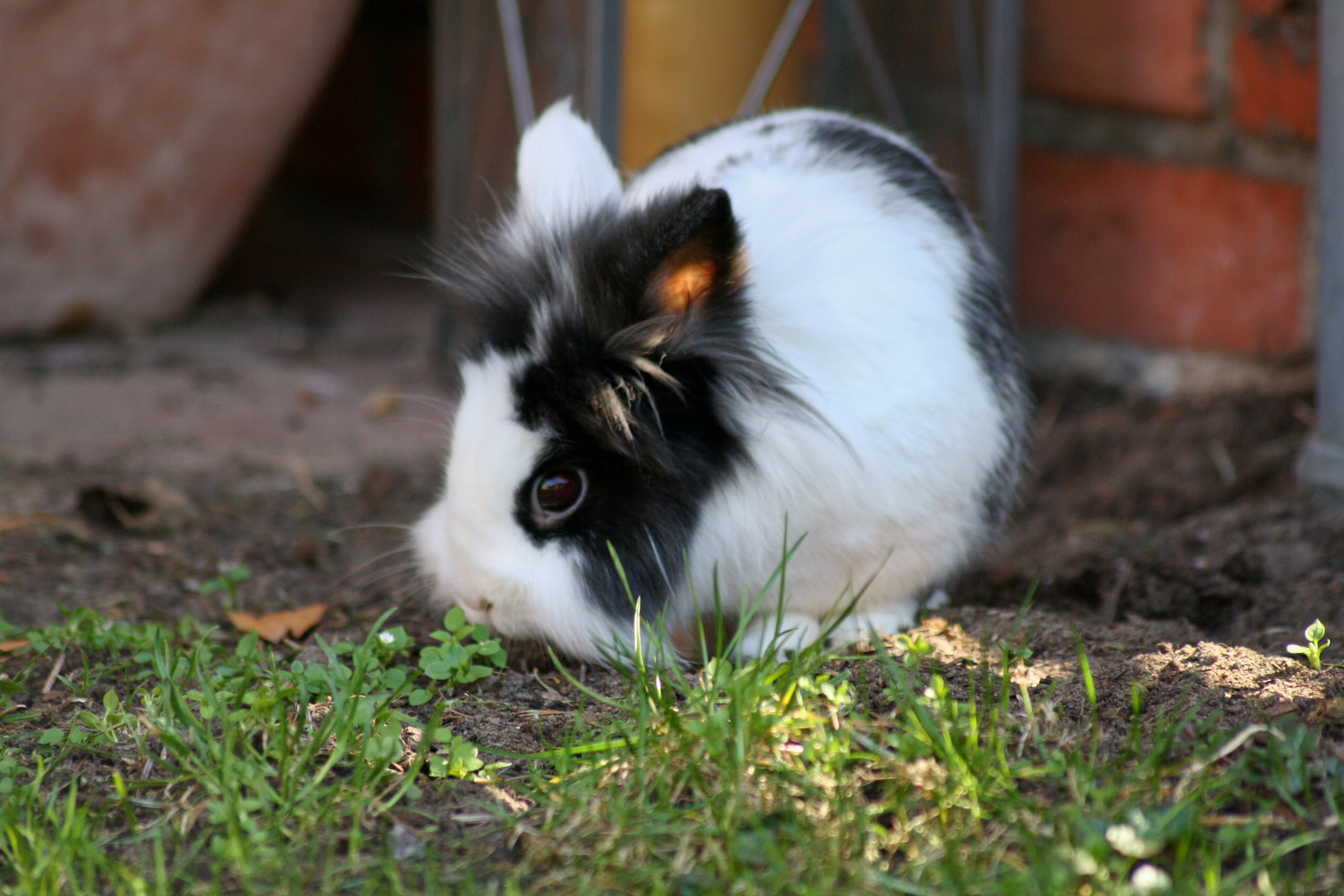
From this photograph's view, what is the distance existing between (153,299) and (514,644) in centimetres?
360

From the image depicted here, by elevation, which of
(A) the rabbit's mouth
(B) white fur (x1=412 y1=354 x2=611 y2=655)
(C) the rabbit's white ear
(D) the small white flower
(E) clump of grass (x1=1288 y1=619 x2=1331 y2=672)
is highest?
(C) the rabbit's white ear

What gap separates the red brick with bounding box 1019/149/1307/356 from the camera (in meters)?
3.92

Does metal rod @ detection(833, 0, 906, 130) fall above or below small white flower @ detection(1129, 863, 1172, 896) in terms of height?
above

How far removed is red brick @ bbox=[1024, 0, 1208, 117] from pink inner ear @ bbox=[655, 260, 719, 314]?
251cm

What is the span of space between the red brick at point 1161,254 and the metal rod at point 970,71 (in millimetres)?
257

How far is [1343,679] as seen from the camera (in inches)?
77.4

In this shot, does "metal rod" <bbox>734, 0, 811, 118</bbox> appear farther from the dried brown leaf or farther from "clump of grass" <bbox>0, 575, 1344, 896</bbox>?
"clump of grass" <bbox>0, 575, 1344, 896</bbox>

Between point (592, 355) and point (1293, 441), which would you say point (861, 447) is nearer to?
point (592, 355)

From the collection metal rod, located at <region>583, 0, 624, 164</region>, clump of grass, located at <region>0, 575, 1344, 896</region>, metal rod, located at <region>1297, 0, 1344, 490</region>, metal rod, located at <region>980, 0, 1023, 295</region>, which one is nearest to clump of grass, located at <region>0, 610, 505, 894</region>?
clump of grass, located at <region>0, 575, 1344, 896</region>

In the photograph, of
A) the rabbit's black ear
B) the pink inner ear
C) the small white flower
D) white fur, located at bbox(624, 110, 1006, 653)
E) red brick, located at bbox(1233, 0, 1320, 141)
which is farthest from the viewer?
red brick, located at bbox(1233, 0, 1320, 141)

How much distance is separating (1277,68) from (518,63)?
2.22 metres

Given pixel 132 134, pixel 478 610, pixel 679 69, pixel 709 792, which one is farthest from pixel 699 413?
pixel 132 134

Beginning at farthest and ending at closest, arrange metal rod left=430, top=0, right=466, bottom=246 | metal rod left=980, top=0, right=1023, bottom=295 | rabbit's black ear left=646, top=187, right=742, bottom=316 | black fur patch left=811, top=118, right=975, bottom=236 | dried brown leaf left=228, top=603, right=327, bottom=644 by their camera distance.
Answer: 1. metal rod left=430, top=0, right=466, bottom=246
2. metal rod left=980, top=0, right=1023, bottom=295
3. black fur patch left=811, top=118, right=975, bottom=236
4. dried brown leaf left=228, top=603, right=327, bottom=644
5. rabbit's black ear left=646, top=187, right=742, bottom=316

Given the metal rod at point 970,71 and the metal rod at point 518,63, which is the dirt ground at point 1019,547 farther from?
the metal rod at point 518,63
